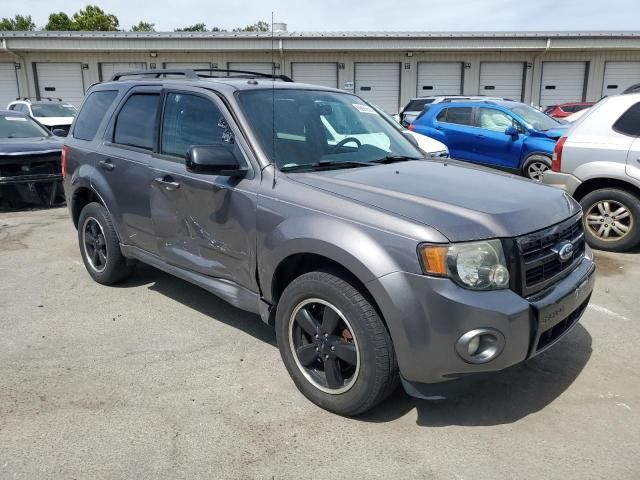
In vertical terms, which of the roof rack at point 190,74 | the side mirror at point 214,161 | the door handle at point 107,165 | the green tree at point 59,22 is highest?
the green tree at point 59,22

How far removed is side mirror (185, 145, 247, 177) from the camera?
323 centimetres

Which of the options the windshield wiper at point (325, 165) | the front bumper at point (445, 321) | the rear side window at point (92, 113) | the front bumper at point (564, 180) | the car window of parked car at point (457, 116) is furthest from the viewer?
the car window of parked car at point (457, 116)

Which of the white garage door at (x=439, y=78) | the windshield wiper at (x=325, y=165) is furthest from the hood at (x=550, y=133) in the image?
the white garage door at (x=439, y=78)

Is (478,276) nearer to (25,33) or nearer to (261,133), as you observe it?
(261,133)

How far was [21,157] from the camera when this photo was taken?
8.39 metres

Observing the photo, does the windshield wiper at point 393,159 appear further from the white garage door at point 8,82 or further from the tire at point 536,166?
the white garage door at point 8,82

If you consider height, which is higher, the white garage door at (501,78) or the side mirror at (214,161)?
the white garage door at (501,78)

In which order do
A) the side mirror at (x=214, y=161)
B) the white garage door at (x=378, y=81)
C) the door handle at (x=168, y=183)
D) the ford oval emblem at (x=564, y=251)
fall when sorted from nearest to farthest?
the ford oval emblem at (x=564, y=251) < the side mirror at (x=214, y=161) < the door handle at (x=168, y=183) < the white garage door at (x=378, y=81)

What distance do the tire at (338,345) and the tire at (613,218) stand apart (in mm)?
4480

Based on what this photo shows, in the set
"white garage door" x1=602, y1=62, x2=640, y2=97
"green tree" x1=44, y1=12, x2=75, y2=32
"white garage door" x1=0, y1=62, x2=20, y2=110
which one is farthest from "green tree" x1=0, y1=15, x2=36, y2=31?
"white garage door" x1=602, y1=62, x2=640, y2=97

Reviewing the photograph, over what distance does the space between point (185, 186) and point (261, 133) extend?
70 cm

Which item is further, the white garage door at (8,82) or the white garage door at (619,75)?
the white garage door at (619,75)

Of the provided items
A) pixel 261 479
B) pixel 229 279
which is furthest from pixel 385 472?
pixel 229 279

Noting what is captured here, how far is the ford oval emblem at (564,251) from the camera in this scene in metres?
2.97
